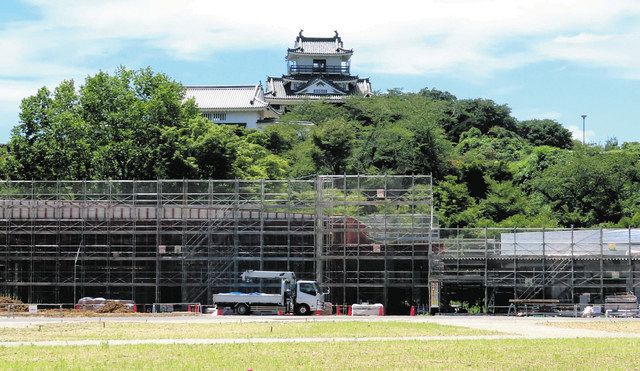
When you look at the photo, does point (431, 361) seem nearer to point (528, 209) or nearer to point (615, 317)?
point (615, 317)

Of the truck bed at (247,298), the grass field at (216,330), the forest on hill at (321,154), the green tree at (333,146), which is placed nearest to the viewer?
the grass field at (216,330)

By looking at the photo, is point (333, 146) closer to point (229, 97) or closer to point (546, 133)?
point (546, 133)

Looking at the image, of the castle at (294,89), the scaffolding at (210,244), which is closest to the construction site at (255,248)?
the scaffolding at (210,244)

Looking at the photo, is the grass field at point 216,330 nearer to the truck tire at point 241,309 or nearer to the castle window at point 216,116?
the truck tire at point 241,309

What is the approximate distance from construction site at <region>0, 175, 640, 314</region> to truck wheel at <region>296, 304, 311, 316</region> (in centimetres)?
295

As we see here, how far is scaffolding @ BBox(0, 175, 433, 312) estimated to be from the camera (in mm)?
58219

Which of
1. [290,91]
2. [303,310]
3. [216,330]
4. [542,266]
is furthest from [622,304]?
[290,91]

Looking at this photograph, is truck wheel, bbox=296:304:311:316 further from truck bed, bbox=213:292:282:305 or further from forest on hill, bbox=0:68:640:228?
forest on hill, bbox=0:68:640:228

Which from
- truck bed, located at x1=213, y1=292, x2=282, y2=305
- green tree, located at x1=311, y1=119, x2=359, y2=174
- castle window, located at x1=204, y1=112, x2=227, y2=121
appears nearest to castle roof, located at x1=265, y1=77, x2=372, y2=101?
castle window, located at x1=204, y1=112, x2=227, y2=121

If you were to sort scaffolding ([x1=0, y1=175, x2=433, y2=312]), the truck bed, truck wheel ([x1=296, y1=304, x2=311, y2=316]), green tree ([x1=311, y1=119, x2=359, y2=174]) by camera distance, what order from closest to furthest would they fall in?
the truck bed
truck wheel ([x1=296, y1=304, x2=311, y2=316])
scaffolding ([x1=0, y1=175, x2=433, y2=312])
green tree ([x1=311, y1=119, x2=359, y2=174])

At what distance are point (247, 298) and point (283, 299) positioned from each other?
175cm

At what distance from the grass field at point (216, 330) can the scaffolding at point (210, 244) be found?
14460mm

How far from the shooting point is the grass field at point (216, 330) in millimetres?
34969

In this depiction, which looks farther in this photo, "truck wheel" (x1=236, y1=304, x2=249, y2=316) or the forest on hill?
the forest on hill
